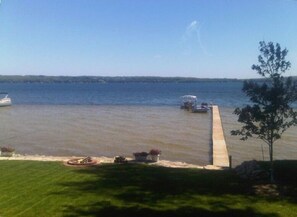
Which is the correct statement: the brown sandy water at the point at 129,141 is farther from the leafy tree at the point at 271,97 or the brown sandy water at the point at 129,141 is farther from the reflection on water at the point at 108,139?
the leafy tree at the point at 271,97

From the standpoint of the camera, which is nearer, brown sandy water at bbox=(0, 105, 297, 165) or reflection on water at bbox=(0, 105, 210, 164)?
brown sandy water at bbox=(0, 105, 297, 165)

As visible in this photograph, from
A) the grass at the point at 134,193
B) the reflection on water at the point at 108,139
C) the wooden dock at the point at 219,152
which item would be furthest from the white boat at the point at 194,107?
the grass at the point at 134,193

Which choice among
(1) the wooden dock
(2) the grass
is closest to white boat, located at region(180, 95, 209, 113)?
(1) the wooden dock

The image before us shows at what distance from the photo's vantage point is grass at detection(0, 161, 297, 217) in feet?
39.5

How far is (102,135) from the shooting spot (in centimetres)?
3678

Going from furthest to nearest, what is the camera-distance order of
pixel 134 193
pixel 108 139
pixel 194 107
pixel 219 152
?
pixel 194 107, pixel 108 139, pixel 219 152, pixel 134 193

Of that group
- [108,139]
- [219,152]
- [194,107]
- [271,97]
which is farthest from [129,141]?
[194,107]

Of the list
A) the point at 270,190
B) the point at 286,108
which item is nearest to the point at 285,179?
the point at 270,190

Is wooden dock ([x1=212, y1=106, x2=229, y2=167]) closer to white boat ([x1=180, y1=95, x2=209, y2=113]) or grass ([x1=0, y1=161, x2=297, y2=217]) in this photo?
grass ([x1=0, y1=161, x2=297, y2=217])

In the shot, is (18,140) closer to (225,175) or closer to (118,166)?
(118,166)

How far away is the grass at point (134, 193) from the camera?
1204 cm

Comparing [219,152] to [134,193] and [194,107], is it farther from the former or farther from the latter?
[194,107]

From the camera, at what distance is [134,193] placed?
14016mm

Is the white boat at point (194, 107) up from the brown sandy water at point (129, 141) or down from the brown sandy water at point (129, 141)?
up
